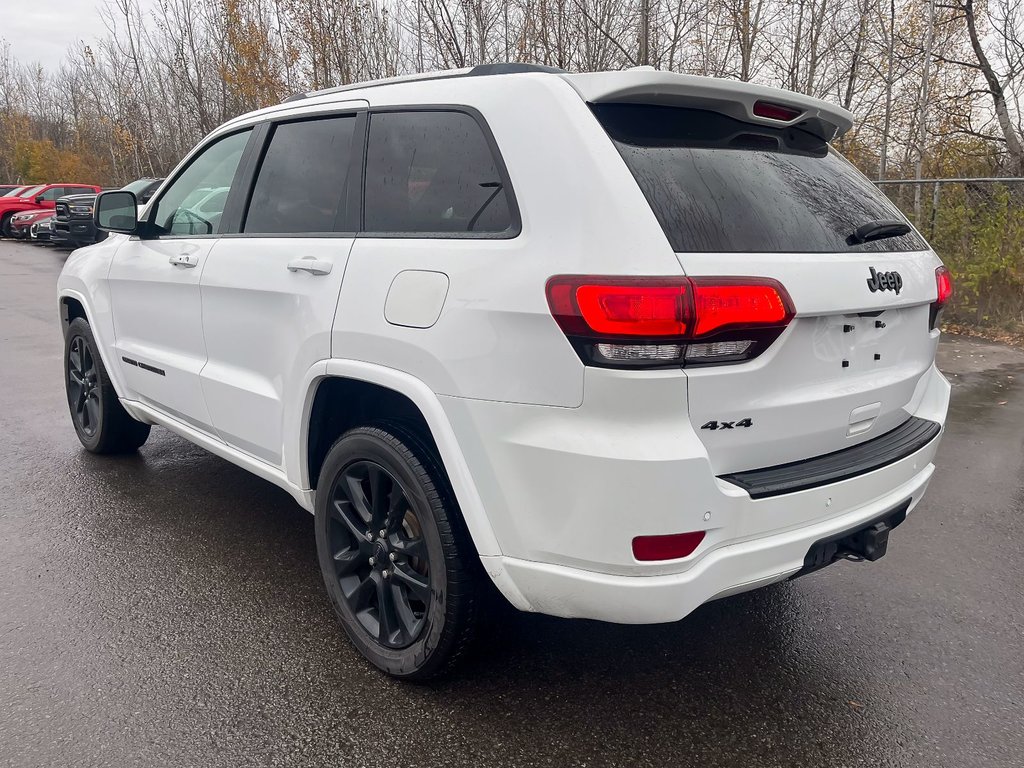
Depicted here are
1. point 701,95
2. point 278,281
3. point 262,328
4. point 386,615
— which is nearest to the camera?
point 701,95

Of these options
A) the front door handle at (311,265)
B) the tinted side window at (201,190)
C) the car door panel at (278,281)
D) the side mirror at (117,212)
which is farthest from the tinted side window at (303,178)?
the side mirror at (117,212)

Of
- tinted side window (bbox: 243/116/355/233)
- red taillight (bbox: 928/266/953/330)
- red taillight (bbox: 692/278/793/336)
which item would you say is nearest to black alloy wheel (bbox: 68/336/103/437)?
tinted side window (bbox: 243/116/355/233)

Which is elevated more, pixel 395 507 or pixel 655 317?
pixel 655 317

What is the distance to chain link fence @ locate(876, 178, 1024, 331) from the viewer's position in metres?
9.10

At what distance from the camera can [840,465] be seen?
7.65ft

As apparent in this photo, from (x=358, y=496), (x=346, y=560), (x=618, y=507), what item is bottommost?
(x=346, y=560)

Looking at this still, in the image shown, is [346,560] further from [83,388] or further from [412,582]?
[83,388]

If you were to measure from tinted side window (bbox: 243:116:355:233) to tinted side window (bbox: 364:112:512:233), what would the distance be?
184 mm

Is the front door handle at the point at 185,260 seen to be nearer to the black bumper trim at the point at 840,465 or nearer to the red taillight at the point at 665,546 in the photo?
the red taillight at the point at 665,546

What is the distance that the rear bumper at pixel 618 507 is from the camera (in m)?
1.96

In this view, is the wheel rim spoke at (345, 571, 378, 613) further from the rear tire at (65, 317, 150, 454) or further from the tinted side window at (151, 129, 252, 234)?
the rear tire at (65, 317, 150, 454)

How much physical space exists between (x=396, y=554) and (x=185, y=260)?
5.83ft

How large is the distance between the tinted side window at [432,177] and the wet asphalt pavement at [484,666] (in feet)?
4.60

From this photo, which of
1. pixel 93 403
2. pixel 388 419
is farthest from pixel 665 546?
pixel 93 403
